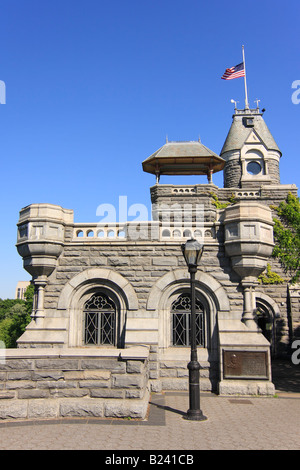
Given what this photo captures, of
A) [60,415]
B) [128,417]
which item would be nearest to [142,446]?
[128,417]

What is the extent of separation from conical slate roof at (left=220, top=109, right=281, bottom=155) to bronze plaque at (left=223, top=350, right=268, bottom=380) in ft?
79.1

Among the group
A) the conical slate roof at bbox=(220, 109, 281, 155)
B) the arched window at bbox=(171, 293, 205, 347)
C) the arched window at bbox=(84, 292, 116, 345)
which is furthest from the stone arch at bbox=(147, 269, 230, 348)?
the conical slate roof at bbox=(220, 109, 281, 155)

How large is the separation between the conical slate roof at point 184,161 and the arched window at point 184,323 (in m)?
13.4

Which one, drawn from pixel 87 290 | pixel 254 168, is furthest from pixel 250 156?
pixel 87 290

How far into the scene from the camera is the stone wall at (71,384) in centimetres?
721

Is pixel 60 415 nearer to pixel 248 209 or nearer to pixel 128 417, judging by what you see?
pixel 128 417

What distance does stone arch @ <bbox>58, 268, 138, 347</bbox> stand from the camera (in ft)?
36.8

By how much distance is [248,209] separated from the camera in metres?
11.0

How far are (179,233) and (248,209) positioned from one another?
2.13 m

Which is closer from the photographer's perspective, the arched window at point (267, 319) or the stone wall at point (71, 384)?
the stone wall at point (71, 384)

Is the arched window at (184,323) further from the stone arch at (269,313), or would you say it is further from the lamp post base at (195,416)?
the stone arch at (269,313)

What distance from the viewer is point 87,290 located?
11.5 meters

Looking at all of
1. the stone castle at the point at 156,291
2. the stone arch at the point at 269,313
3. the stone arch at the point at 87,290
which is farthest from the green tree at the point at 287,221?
the stone arch at the point at 87,290

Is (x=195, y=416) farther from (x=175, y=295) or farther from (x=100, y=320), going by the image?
(x=100, y=320)
